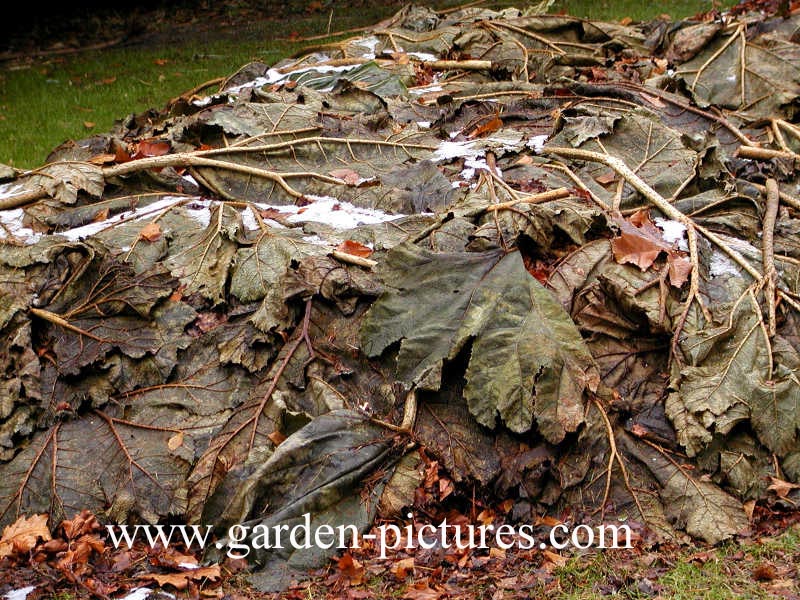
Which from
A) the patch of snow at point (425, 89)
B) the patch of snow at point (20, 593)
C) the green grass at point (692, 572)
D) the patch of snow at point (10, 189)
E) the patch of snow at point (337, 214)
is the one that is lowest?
the green grass at point (692, 572)

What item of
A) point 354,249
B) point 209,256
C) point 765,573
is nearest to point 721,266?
point 765,573

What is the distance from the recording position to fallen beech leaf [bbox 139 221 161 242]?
448cm

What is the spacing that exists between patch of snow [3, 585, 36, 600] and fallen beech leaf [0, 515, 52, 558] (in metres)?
0.25

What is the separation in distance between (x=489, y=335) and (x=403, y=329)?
398mm

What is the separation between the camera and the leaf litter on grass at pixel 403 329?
11.8 ft

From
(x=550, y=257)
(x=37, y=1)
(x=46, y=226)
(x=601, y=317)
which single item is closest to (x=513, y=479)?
(x=601, y=317)

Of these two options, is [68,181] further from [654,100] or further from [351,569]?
[654,100]

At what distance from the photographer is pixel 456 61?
22.6 feet

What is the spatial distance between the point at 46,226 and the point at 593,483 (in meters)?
3.31

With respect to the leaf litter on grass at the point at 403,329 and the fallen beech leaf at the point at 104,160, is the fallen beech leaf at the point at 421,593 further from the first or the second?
the fallen beech leaf at the point at 104,160

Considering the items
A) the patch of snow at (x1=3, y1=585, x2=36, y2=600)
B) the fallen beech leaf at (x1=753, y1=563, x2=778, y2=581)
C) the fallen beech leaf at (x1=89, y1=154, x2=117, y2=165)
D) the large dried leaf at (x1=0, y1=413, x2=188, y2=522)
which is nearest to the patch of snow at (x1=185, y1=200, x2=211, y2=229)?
the fallen beech leaf at (x1=89, y1=154, x2=117, y2=165)

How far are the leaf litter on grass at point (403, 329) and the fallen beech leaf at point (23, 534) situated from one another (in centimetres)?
6

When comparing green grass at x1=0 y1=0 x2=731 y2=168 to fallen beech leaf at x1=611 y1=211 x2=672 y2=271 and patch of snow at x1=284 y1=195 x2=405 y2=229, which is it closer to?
patch of snow at x1=284 y1=195 x2=405 y2=229

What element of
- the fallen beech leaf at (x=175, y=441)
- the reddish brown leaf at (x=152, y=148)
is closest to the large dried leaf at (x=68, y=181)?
the reddish brown leaf at (x=152, y=148)
